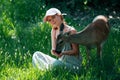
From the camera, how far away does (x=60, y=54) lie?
17.4 feet

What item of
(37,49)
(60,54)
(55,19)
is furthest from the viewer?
(37,49)

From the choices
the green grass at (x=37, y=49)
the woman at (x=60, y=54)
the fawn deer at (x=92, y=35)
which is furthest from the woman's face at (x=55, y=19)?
the green grass at (x=37, y=49)

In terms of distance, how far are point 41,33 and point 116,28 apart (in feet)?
5.05

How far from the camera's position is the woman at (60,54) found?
16.9 ft

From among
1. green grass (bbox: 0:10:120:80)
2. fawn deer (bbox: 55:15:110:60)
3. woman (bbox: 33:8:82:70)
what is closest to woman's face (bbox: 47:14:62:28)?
woman (bbox: 33:8:82:70)

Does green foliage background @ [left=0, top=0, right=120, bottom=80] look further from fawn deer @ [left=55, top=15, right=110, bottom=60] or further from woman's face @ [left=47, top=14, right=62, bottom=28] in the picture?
woman's face @ [left=47, top=14, right=62, bottom=28]

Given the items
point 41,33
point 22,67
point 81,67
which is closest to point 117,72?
point 81,67

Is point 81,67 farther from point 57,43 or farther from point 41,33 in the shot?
point 41,33

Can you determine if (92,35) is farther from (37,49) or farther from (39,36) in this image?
(39,36)

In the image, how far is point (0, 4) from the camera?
828 cm

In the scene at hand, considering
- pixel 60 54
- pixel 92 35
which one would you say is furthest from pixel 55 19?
pixel 92 35

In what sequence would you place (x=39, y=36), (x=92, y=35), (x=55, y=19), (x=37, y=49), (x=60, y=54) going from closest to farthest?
(x=92, y=35)
(x=55, y=19)
(x=60, y=54)
(x=37, y=49)
(x=39, y=36)

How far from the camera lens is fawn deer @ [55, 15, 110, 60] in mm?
4758

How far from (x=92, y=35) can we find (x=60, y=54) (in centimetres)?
67
